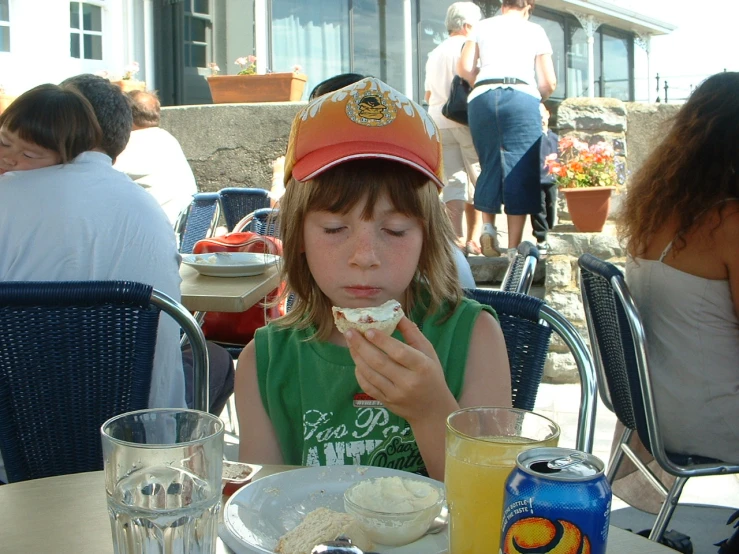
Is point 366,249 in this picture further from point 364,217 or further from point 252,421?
point 252,421

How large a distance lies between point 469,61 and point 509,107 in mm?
489

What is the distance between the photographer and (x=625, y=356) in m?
2.26

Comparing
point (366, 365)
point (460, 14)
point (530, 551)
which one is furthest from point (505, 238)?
point (530, 551)

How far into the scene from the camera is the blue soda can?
2.20 feet

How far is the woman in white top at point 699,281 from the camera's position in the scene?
2311 mm

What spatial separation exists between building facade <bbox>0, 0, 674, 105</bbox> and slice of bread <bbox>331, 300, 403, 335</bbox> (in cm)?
894

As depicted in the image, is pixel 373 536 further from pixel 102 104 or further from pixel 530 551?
pixel 102 104

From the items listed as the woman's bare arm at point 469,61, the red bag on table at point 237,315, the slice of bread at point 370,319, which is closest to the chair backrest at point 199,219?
the red bag on table at point 237,315

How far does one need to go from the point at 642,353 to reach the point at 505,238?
431 cm


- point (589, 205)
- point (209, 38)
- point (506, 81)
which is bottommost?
point (589, 205)

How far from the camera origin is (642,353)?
2.16 metres

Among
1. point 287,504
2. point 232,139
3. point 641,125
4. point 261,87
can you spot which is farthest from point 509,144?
point 287,504

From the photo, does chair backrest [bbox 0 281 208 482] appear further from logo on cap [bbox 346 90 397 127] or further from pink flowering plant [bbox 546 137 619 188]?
pink flowering plant [bbox 546 137 619 188]

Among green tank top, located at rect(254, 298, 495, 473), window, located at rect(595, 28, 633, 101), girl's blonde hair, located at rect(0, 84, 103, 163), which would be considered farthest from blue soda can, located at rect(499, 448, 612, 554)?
window, located at rect(595, 28, 633, 101)
